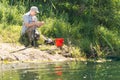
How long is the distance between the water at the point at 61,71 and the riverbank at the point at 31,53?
2.70ft

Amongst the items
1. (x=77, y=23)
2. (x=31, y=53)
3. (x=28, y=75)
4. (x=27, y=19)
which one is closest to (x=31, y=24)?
(x=27, y=19)

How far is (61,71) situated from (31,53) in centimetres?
342

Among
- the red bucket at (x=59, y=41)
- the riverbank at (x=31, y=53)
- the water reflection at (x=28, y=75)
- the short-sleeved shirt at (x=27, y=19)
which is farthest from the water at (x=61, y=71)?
the short-sleeved shirt at (x=27, y=19)

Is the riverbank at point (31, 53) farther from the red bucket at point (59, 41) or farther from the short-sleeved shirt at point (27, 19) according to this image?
the short-sleeved shirt at point (27, 19)

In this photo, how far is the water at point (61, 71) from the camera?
11.9m

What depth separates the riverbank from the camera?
15.9 m

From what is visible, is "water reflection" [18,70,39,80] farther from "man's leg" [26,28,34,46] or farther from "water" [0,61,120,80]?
"man's leg" [26,28,34,46]

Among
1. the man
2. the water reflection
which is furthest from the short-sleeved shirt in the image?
the water reflection

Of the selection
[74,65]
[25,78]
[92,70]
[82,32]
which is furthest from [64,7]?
[25,78]

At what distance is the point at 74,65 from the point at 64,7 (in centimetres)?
621

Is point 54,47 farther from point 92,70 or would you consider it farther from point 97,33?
point 92,70

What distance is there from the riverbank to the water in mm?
822

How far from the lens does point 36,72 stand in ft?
42.8

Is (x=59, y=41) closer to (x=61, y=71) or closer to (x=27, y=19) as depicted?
(x=27, y=19)
